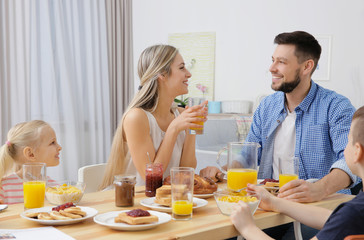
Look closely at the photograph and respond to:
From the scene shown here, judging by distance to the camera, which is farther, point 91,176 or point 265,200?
point 91,176

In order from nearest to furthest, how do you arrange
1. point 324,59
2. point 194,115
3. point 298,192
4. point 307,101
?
point 298,192 → point 194,115 → point 307,101 → point 324,59

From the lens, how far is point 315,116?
92.9 inches

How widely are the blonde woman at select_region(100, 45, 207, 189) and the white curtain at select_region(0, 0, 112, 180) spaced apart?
6.11 feet

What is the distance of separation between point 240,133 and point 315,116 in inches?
97.8

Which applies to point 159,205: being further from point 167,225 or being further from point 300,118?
A: point 300,118

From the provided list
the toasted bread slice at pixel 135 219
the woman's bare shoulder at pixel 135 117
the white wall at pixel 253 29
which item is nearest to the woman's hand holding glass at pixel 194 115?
the woman's bare shoulder at pixel 135 117

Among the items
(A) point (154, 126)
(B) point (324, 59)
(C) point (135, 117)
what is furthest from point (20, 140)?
(B) point (324, 59)

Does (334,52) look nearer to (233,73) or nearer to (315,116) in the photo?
(233,73)

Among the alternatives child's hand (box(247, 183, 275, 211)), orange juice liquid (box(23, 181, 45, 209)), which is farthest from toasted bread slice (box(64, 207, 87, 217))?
child's hand (box(247, 183, 275, 211))

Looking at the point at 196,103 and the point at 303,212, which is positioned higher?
the point at 196,103

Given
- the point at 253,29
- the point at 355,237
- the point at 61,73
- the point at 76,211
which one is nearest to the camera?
the point at 355,237

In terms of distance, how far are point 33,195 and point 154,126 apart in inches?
33.6

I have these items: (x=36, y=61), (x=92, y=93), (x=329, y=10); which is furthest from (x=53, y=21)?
(x=329, y=10)

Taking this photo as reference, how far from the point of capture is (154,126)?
2266mm
